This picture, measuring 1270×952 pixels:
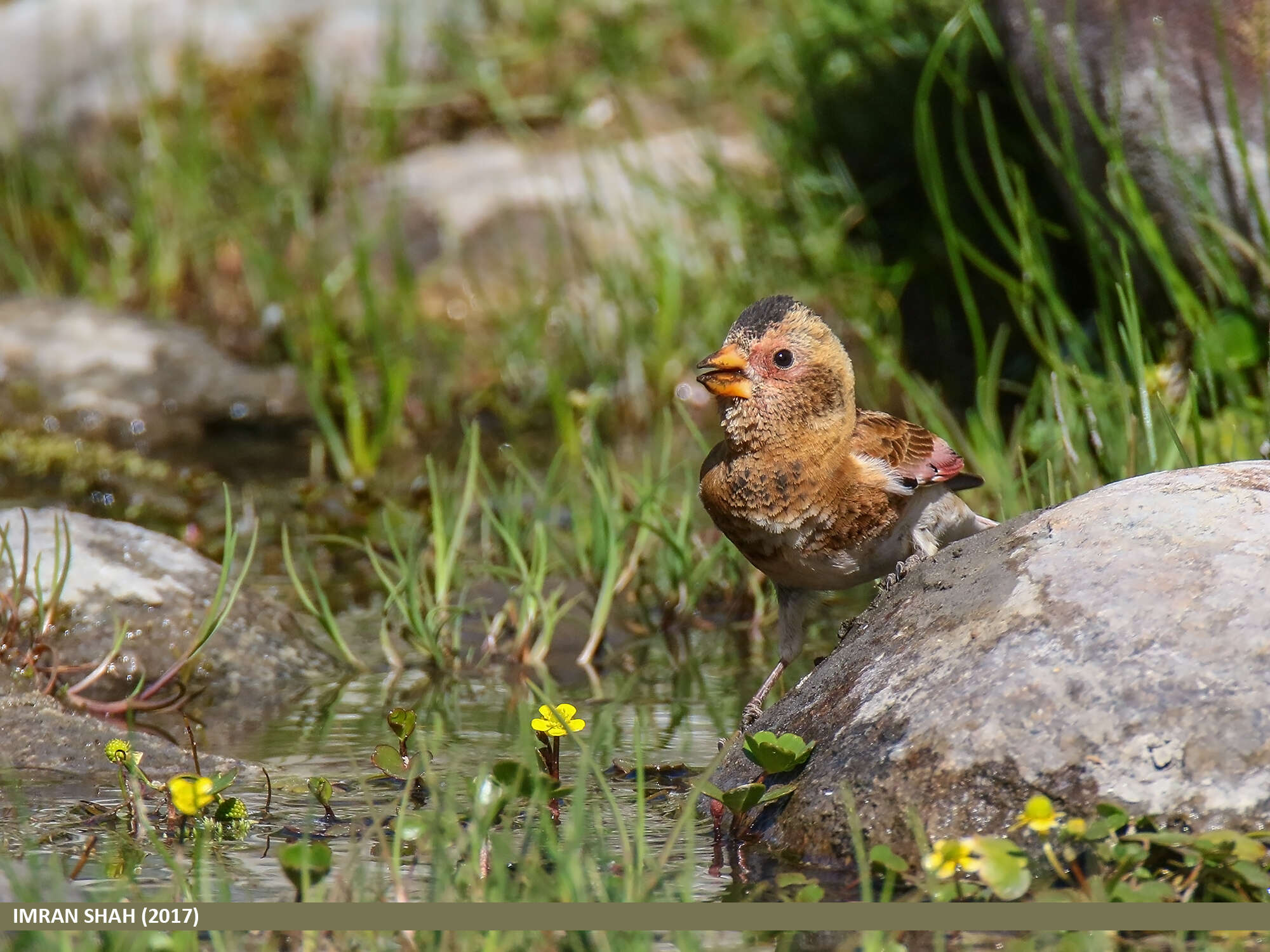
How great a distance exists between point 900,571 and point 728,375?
65 cm

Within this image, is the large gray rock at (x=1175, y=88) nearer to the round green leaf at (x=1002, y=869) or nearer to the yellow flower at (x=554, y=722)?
the yellow flower at (x=554, y=722)

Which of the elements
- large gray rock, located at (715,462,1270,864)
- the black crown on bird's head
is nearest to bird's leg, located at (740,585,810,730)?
large gray rock, located at (715,462,1270,864)

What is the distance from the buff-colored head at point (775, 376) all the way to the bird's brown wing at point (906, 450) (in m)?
0.09

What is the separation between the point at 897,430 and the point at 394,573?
2.38m

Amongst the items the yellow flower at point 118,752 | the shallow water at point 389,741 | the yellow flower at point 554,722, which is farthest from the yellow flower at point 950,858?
the yellow flower at point 118,752

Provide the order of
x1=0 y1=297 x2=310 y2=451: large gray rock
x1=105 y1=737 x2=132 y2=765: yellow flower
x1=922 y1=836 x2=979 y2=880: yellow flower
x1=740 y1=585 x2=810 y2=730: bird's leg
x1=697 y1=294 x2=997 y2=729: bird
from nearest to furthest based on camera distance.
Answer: x1=922 y1=836 x2=979 y2=880: yellow flower < x1=105 y1=737 x2=132 y2=765: yellow flower < x1=697 y1=294 x2=997 y2=729: bird < x1=740 y1=585 x2=810 y2=730: bird's leg < x1=0 y1=297 x2=310 y2=451: large gray rock

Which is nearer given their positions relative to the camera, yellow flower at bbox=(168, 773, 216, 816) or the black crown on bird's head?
yellow flower at bbox=(168, 773, 216, 816)

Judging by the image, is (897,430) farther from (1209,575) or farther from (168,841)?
(168,841)

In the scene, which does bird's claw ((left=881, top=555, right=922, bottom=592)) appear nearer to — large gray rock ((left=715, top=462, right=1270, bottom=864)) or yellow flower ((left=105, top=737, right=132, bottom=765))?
large gray rock ((left=715, top=462, right=1270, bottom=864))

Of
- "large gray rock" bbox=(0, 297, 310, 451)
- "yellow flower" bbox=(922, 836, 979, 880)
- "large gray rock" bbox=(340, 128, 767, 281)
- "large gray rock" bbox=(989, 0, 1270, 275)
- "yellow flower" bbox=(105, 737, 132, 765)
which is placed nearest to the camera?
"yellow flower" bbox=(922, 836, 979, 880)

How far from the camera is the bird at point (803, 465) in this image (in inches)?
150

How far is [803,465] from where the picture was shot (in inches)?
150

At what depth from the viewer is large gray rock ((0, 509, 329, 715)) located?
475cm

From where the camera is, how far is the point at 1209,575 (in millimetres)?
3160
